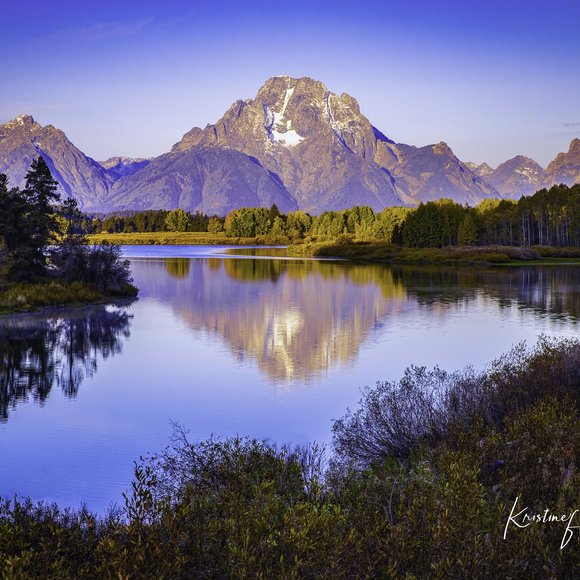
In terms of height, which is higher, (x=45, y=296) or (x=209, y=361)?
(x=45, y=296)

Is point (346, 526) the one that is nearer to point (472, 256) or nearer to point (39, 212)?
point (39, 212)

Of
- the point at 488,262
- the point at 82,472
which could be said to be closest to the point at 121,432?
the point at 82,472

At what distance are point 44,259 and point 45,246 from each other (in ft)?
3.20

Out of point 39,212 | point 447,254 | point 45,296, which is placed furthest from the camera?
point 447,254

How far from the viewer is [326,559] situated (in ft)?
17.7

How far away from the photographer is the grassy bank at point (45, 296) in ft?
112

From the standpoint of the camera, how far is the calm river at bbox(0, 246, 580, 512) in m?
13.7

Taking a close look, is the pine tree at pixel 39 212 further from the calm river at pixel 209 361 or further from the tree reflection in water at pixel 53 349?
the tree reflection in water at pixel 53 349

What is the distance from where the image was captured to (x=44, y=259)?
41000mm

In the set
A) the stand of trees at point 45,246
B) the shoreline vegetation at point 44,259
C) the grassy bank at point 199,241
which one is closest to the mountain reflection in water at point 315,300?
the stand of trees at point 45,246

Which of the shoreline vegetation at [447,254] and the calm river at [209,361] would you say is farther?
the shoreline vegetation at [447,254]
